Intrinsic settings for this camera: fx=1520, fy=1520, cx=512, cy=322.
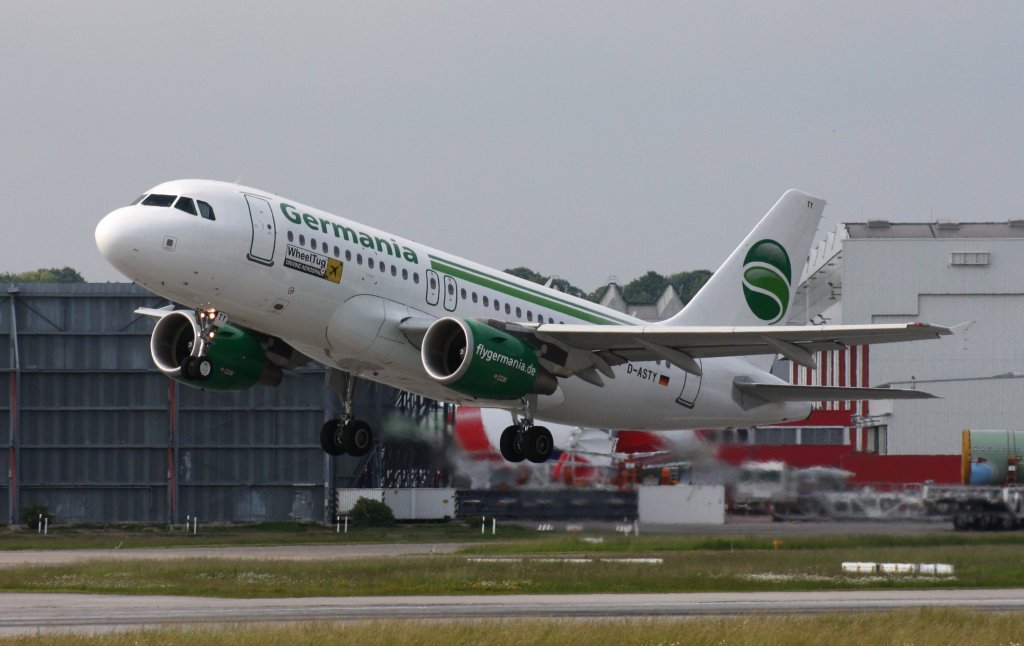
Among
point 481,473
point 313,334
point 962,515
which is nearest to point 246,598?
point 313,334

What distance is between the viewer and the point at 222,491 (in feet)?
238

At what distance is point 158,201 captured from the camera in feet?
105

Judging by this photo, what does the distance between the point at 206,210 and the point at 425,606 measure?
1038cm

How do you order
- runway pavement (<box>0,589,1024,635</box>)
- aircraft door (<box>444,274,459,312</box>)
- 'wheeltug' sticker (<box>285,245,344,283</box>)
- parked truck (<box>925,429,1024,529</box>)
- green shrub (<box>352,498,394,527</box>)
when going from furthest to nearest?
green shrub (<box>352,498,394,527</box>) < parked truck (<box>925,429,1024,529</box>) < aircraft door (<box>444,274,459,312</box>) < 'wheeltug' sticker (<box>285,245,344,283</box>) < runway pavement (<box>0,589,1024,635</box>)

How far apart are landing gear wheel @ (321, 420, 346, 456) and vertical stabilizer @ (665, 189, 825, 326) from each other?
11354 millimetres

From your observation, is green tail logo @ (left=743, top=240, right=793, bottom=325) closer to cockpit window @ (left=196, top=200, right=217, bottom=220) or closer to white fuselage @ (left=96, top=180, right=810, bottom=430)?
white fuselage @ (left=96, top=180, right=810, bottom=430)

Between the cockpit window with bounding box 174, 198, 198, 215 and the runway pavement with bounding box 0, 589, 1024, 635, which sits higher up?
the cockpit window with bounding box 174, 198, 198, 215

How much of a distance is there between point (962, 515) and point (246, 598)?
95.5 ft

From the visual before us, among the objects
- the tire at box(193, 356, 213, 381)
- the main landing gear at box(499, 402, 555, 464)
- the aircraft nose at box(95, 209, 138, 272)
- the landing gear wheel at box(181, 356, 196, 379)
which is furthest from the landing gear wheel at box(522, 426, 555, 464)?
the aircraft nose at box(95, 209, 138, 272)

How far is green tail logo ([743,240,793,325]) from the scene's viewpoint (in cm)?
4581

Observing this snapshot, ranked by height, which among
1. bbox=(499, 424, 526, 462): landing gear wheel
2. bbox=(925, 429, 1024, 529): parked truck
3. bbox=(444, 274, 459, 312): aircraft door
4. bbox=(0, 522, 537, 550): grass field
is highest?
bbox=(444, 274, 459, 312): aircraft door

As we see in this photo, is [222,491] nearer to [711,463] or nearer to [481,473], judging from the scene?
[481,473]

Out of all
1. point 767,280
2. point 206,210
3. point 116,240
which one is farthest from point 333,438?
point 767,280

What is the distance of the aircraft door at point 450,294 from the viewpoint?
36250mm
